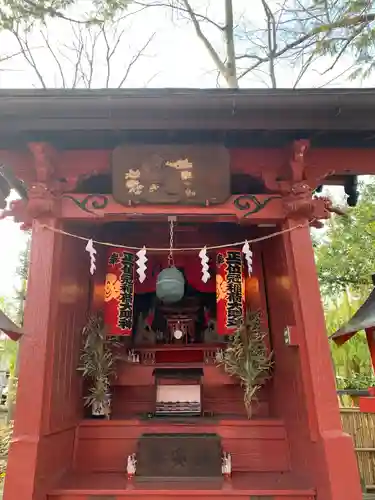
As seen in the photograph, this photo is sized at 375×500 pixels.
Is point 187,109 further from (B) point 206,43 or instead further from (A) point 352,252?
(B) point 206,43

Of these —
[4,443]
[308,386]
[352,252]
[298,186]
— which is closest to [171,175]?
[298,186]

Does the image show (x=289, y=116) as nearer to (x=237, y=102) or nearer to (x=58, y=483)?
(x=237, y=102)

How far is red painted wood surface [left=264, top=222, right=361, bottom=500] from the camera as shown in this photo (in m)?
3.56

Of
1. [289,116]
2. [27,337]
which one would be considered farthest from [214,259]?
[27,337]

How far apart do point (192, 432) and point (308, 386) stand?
1.80 m

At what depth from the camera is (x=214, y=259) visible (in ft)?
21.1

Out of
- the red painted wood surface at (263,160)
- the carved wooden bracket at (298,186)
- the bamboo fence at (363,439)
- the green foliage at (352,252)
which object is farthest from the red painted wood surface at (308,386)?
the green foliage at (352,252)

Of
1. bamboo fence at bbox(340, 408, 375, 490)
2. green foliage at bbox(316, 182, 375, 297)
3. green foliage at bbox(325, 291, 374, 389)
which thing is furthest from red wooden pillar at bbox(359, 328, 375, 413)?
green foliage at bbox(325, 291, 374, 389)

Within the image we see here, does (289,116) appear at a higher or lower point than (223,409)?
higher

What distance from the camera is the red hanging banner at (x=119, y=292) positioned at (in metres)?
5.66

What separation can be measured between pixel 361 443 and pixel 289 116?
597 centimetres

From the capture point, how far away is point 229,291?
19.0ft

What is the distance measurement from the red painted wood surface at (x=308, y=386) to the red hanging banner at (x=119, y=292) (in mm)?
2250

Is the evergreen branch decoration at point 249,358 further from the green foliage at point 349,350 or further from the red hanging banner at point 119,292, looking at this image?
the green foliage at point 349,350
